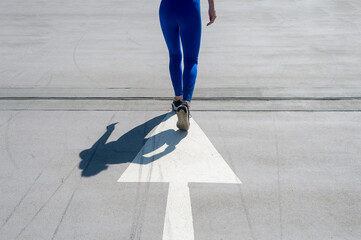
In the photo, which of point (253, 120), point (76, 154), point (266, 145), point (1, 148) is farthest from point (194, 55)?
point (1, 148)

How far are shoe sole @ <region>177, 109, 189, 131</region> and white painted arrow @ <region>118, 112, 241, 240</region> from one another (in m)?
0.07

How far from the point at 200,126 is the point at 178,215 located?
Result: 147 centimetres

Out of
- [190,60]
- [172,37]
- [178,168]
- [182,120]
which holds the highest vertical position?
[172,37]

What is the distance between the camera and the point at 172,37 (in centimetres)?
397

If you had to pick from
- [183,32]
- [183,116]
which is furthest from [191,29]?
[183,116]

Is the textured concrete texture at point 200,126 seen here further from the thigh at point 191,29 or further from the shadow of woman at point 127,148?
the thigh at point 191,29

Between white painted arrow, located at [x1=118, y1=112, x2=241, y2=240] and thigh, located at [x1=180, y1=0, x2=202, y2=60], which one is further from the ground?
thigh, located at [x1=180, y1=0, x2=202, y2=60]

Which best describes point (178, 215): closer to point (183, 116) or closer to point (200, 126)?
point (183, 116)

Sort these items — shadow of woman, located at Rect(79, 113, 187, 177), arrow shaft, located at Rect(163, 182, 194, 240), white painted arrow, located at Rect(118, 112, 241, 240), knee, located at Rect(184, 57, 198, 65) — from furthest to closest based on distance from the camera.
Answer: knee, located at Rect(184, 57, 198, 65)
shadow of woman, located at Rect(79, 113, 187, 177)
white painted arrow, located at Rect(118, 112, 241, 240)
arrow shaft, located at Rect(163, 182, 194, 240)

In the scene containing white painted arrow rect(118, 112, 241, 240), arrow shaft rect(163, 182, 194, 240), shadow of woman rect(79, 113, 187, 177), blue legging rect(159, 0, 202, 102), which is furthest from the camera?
blue legging rect(159, 0, 202, 102)

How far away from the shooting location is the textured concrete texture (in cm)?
268

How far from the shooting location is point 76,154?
3525 mm

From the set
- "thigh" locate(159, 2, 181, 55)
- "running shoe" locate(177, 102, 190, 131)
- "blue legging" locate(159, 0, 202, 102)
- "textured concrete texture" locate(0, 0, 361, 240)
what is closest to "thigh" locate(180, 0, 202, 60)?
"blue legging" locate(159, 0, 202, 102)

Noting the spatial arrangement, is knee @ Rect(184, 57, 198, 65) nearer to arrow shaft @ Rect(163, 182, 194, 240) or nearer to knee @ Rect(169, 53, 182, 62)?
knee @ Rect(169, 53, 182, 62)
